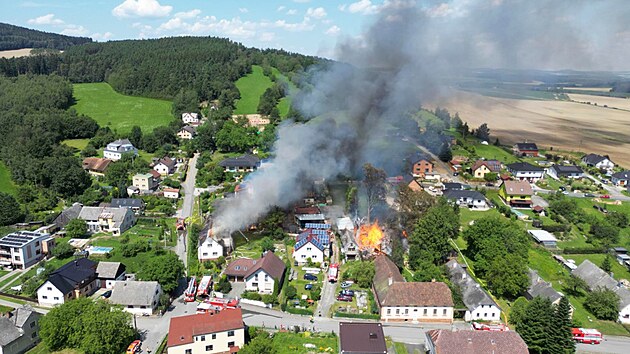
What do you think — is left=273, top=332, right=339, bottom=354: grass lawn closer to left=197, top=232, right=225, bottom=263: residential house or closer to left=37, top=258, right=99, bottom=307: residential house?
left=197, top=232, right=225, bottom=263: residential house

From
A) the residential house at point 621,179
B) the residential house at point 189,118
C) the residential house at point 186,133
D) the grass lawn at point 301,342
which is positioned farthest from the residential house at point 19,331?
the residential house at point 189,118

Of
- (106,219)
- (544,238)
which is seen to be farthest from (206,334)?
(544,238)

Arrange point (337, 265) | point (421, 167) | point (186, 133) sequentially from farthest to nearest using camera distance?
1. point (186, 133)
2. point (421, 167)
3. point (337, 265)

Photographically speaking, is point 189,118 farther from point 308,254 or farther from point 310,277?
point 310,277

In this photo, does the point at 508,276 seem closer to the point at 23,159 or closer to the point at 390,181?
the point at 390,181

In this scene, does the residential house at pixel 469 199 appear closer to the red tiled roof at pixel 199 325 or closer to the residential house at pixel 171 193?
the residential house at pixel 171 193
